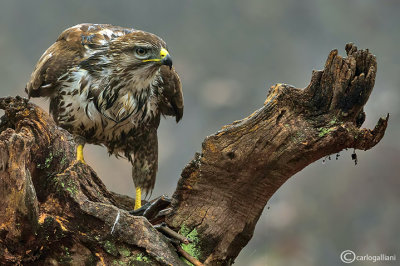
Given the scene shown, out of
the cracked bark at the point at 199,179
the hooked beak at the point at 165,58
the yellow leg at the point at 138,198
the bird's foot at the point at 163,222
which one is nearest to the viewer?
the cracked bark at the point at 199,179

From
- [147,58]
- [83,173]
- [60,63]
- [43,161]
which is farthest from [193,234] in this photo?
[60,63]

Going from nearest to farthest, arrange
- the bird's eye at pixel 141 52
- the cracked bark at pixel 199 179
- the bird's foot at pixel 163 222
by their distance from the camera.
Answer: the cracked bark at pixel 199 179 → the bird's foot at pixel 163 222 → the bird's eye at pixel 141 52

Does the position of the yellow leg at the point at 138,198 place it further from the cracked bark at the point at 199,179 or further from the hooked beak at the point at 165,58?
the cracked bark at the point at 199,179

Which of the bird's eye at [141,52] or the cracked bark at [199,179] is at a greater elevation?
the bird's eye at [141,52]

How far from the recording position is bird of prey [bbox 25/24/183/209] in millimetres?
4605

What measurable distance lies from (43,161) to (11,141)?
1.92 feet

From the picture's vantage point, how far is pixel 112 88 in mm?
4648

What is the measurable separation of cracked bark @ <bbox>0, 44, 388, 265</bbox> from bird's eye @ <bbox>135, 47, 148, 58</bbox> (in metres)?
1.23

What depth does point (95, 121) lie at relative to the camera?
4.75 metres

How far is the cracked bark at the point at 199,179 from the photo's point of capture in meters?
3.03

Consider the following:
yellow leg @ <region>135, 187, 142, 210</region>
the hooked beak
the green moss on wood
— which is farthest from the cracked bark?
yellow leg @ <region>135, 187, 142, 210</region>

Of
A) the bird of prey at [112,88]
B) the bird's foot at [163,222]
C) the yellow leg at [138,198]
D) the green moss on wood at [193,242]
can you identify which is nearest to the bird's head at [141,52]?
the bird of prey at [112,88]

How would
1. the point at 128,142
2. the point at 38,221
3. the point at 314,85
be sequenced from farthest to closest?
the point at 128,142 < the point at 314,85 < the point at 38,221

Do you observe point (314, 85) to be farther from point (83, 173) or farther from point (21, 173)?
point (21, 173)
